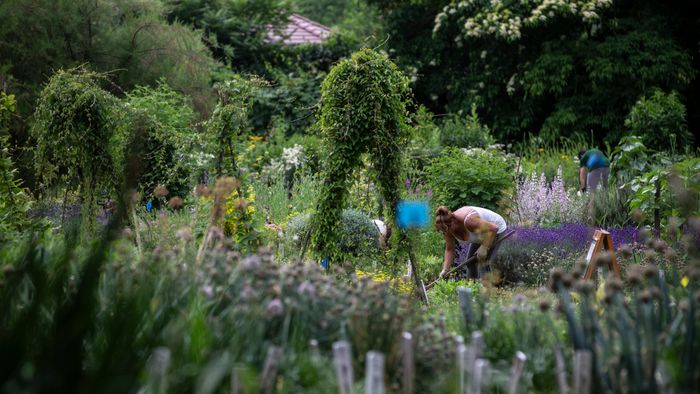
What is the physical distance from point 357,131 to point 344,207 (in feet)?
2.13

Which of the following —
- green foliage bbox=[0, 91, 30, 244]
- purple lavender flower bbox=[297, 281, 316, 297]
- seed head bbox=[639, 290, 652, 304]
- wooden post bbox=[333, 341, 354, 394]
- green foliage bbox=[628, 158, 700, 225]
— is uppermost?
seed head bbox=[639, 290, 652, 304]

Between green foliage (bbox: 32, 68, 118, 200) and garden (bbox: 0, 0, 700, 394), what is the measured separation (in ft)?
0.07

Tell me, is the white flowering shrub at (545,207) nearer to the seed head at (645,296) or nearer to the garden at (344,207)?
the garden at (344,207)

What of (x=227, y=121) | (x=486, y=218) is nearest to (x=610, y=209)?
(x=486, y=218)

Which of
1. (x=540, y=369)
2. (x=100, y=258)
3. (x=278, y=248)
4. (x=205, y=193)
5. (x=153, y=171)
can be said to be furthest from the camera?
(x=153, y=171)

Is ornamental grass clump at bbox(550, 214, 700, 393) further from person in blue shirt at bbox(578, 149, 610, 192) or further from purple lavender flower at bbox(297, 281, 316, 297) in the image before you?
person in blue shirt at bbox(578, 149, 610, 192)

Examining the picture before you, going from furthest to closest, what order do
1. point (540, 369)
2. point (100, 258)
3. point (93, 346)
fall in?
point (540, 369) → point (93, 346) → point (100, 258)

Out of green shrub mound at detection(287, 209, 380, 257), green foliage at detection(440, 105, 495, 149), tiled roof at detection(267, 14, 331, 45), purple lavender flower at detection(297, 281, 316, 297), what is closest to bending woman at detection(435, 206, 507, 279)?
green shrub mound at detection(287, 209, 380, 257)

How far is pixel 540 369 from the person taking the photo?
110 inches

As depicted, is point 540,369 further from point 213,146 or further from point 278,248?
point 278,248

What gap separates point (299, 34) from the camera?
841 inches

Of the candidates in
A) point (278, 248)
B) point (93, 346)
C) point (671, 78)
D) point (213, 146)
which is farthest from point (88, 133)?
point (671, 78)

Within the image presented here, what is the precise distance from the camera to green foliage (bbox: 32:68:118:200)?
22.2 feet

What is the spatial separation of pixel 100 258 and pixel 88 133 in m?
5.11
